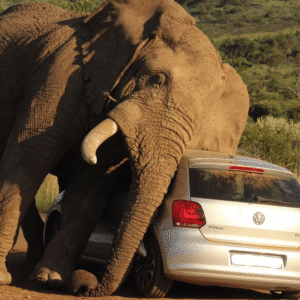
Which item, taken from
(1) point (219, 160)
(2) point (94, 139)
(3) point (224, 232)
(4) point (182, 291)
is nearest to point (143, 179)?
(2) point (94, 139)

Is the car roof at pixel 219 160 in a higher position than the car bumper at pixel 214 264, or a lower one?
higher

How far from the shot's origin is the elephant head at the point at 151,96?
24.4 ft

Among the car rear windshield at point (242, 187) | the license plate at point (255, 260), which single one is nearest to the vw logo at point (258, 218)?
the car rear windshield at point (242, 187)

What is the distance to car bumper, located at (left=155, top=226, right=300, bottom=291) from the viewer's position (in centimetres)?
718

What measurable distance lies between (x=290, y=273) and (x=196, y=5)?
89.1 meters

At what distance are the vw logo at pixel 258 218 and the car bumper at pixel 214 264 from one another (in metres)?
0.24

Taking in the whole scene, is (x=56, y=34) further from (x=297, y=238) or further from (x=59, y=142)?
(x=297, y=238)

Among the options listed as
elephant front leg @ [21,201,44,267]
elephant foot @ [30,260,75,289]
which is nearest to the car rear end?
elephant foot @ [30,260,75,289]

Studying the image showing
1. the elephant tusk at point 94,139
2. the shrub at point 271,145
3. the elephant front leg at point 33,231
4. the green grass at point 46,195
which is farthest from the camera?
the shrub at point 271,145

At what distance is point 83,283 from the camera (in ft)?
24.4

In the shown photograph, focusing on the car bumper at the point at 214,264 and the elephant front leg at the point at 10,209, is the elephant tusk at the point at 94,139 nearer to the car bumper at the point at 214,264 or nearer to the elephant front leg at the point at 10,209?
the car bumper at the point at 214,264

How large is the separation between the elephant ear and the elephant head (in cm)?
1

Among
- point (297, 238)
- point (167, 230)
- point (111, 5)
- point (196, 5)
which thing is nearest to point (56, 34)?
point (111, 5)

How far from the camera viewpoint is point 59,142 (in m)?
8.36
